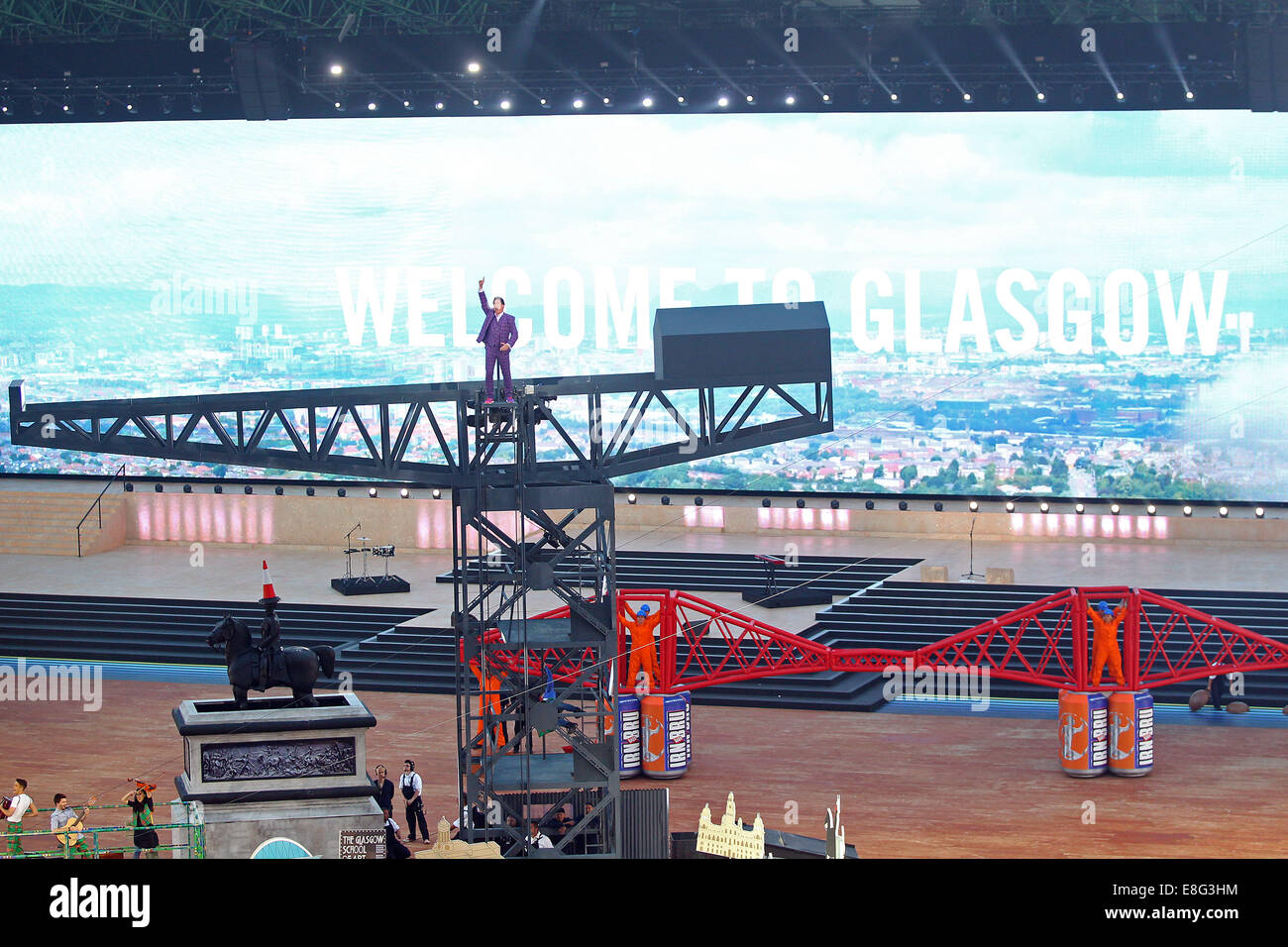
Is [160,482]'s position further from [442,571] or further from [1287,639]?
[1287,639]

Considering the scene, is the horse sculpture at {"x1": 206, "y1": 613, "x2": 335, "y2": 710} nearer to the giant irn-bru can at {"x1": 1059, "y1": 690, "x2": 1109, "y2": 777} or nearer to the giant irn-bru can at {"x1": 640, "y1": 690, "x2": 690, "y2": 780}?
the giant irn-bru can at {"x1": 640, "y1": 690, "x2": 690, "y2": 780}

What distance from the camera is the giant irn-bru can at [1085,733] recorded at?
2170 centimetres

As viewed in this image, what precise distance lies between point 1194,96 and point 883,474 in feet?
31.5

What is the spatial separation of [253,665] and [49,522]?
2251 centimetres

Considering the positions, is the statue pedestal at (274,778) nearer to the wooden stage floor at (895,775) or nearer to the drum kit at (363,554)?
the wooden stage floor at (895,775)

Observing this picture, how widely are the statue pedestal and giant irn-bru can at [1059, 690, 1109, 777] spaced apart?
9.91m

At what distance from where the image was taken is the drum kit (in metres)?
32.5

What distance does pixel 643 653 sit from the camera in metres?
22.6

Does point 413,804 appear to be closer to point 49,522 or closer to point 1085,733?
point 1085,733

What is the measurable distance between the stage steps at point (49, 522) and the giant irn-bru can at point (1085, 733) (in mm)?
23289

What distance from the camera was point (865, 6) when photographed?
29484mm
